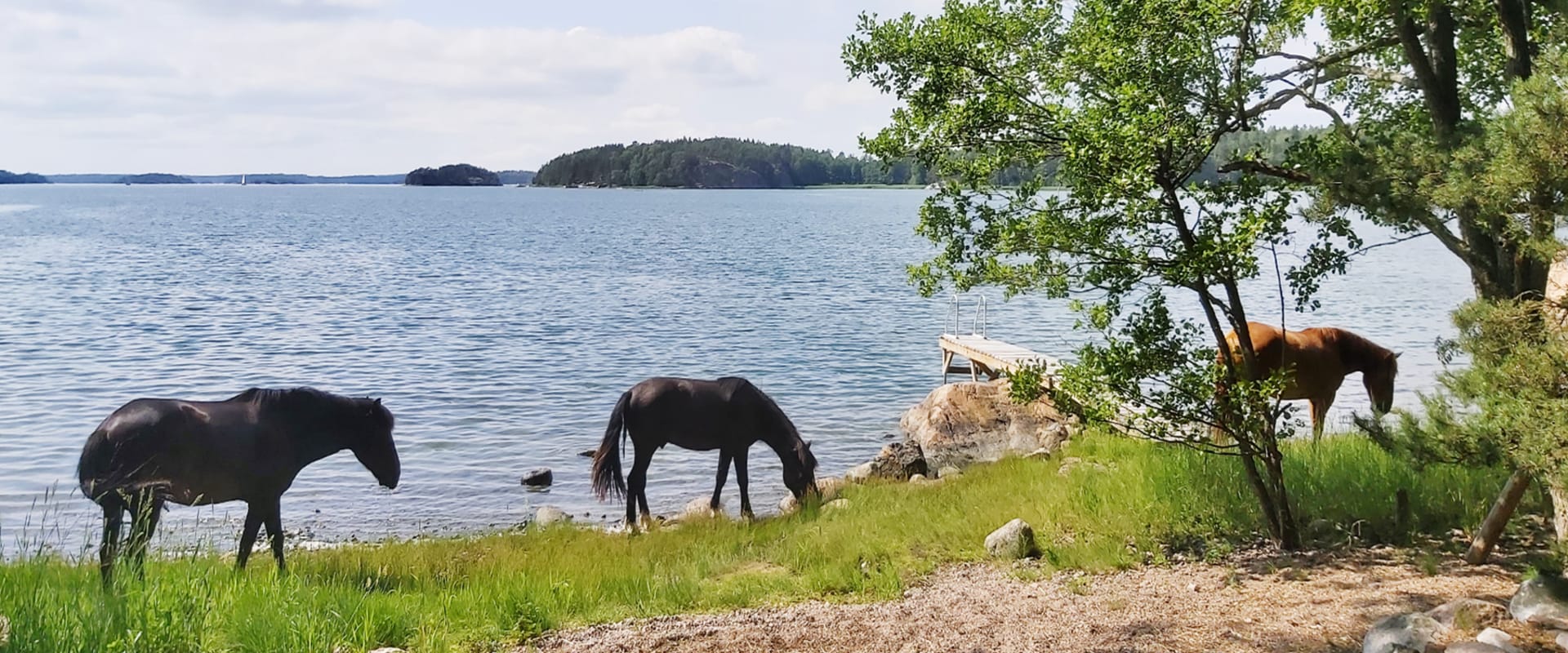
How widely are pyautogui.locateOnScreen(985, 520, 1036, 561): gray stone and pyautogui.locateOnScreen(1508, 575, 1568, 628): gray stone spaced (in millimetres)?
3573

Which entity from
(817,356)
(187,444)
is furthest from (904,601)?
(817,356)

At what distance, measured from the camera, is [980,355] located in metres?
23.3

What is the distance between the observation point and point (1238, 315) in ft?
25.2

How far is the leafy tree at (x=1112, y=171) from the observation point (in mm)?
7004

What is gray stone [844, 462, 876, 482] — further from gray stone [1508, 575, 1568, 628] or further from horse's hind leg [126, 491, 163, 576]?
gray stone [1508, 575, 1568, 628]

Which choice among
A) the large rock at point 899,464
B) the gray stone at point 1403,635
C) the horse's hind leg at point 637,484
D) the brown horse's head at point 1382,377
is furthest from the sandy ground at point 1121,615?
the large rock at point 899,464

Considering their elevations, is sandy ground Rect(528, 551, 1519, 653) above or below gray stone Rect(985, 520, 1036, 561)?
above

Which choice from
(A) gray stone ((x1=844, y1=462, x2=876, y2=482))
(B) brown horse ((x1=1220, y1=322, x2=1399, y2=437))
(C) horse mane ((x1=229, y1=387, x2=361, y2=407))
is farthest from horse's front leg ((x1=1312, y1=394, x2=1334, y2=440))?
(C) horse mane ((x1=229, y1=387, x2=361, y2=407))

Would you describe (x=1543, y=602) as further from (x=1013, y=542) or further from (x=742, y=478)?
(x=742, y=478)

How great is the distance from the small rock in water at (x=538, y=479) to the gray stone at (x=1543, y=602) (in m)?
12.9

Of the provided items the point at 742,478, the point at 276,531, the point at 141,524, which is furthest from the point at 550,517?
the point at 141,524

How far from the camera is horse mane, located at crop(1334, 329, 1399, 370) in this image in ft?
45.7

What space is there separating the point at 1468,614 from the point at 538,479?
12921 millimetres

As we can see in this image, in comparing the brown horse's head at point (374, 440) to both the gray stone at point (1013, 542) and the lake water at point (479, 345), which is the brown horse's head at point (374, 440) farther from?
the gray stone at point (1013, 542)
